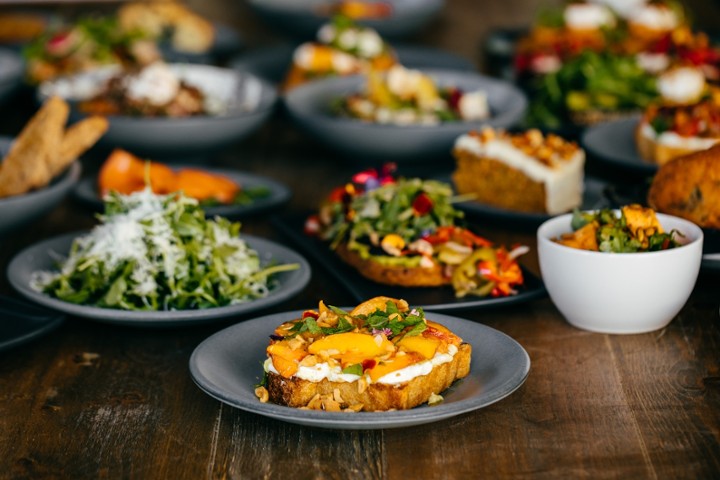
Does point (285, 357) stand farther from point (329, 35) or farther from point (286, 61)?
point (286, 61)

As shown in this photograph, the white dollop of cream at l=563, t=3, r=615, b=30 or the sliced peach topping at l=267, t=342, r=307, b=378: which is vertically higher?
the sliced peach topping at l=267, t=342, r=307, b=378

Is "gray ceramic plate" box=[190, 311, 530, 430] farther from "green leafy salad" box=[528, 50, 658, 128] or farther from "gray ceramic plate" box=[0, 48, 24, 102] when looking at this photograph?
"gray ceramic plate" box=[0, 48, 24, 102]

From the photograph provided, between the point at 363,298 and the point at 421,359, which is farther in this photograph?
the point at 363,298

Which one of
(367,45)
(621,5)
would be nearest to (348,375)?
(367,45)

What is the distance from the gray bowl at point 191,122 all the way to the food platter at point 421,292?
0.83 meters

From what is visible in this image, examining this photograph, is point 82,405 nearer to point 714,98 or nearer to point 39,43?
point 714,98

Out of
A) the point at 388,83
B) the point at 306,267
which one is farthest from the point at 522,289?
the point at 388,83

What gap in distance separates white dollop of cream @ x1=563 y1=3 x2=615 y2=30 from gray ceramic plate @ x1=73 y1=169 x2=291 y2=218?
215 centimetres

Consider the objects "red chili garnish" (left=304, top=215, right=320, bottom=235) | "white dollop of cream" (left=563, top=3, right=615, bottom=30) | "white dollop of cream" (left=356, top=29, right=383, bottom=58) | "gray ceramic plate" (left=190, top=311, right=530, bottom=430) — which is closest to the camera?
"gray ceramic plate" (left=190, top=311, right=530, bottom=430)

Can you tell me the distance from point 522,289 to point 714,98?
1.44 metres

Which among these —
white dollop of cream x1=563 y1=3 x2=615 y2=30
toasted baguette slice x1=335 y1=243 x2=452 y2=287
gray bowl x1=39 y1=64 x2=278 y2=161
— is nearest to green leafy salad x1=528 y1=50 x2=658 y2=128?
white dollop of cream x1=563 y1=3 x2=615 y2=30

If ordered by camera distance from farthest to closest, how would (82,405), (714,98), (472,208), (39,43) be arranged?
1. (39,43)
2. (714,98)
3. (472,208)
4. (82,405)

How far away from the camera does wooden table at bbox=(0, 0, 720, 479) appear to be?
1762 millimetres

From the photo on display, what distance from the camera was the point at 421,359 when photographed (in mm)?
1788
